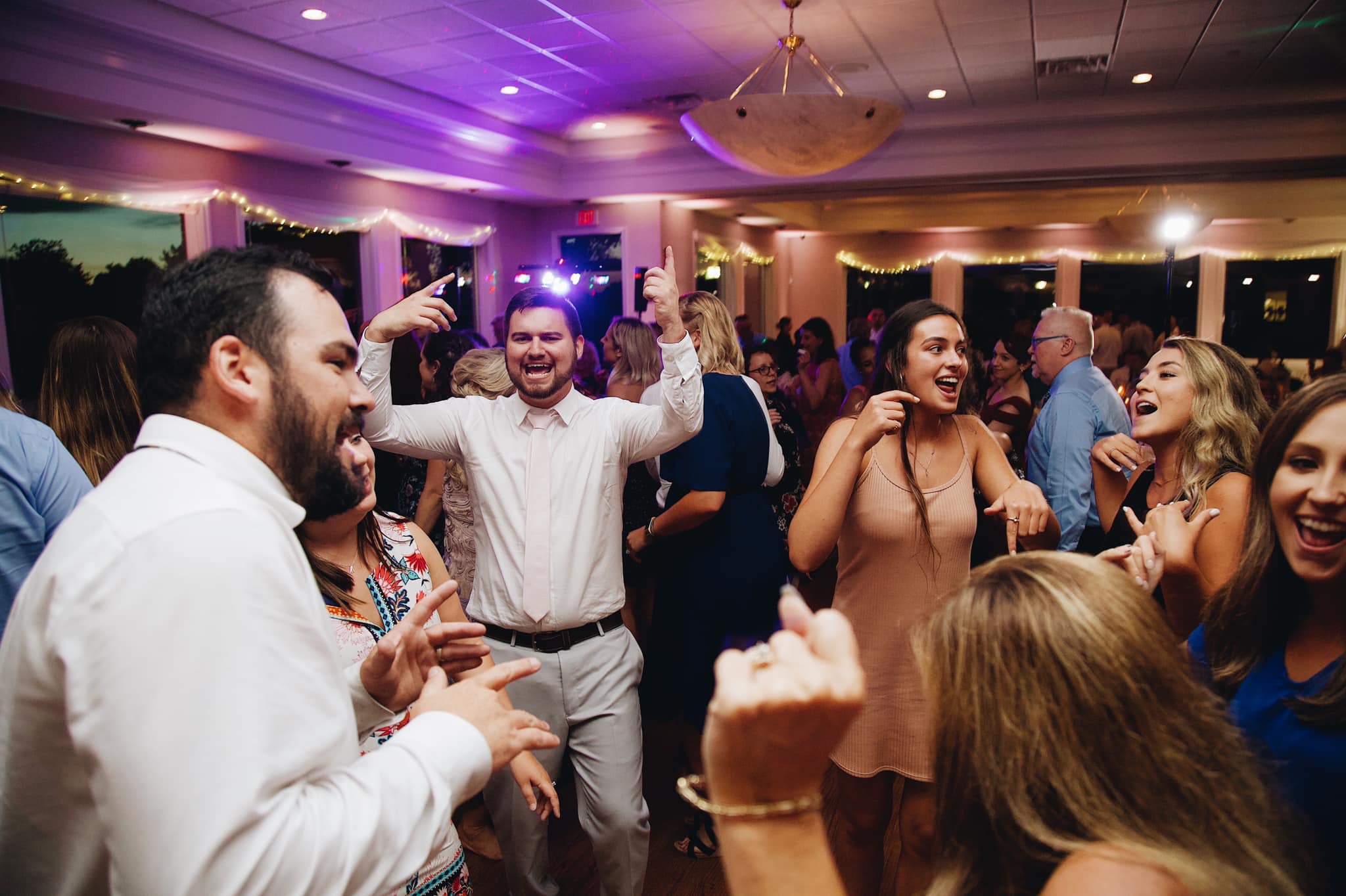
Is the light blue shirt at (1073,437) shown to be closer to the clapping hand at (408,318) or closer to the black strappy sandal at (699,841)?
the black strappy sandal at (699,841)

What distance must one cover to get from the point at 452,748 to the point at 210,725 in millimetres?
259

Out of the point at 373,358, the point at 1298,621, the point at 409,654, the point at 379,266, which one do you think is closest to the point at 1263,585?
the point at 1298,621

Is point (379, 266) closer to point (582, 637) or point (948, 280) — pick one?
point (582, 637)

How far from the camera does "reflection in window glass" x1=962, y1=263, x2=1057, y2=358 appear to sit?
11438 mm

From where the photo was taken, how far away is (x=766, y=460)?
105 inches

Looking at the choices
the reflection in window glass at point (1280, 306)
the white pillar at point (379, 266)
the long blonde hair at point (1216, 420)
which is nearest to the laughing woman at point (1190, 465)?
the long blonde hair at point (1216, 420)

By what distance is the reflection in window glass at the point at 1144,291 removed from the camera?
10.6 metres

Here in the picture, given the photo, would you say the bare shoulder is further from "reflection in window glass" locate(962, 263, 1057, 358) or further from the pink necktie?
"reflection in window glass" locate(962, 263, 1057, 358)

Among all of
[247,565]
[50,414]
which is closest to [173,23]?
[50,414]

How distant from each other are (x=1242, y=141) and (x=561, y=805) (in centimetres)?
691

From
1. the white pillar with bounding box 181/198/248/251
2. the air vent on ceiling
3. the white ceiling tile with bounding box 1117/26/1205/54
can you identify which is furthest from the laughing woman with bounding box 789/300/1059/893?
the white pillar with bounding box 181/198/248/251

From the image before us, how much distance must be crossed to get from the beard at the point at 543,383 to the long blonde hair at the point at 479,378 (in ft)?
2.48

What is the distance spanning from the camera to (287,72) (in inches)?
205

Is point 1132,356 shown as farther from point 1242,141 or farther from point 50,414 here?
point 50,414
